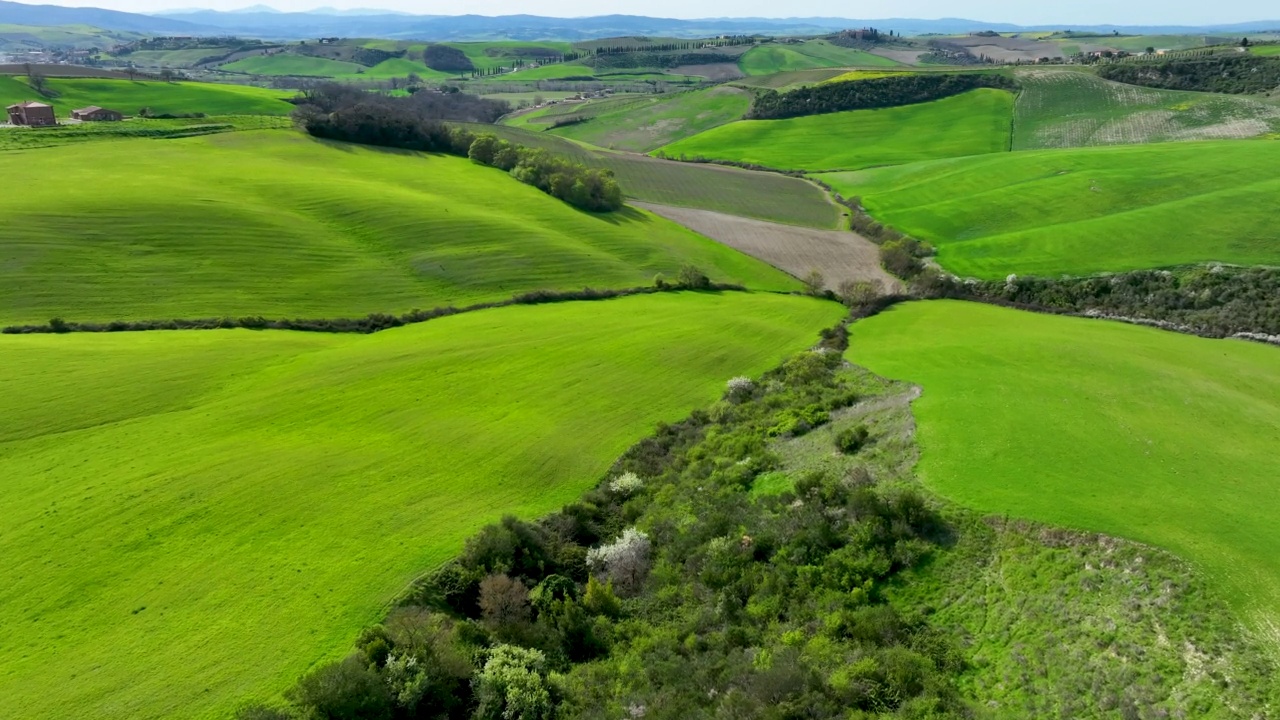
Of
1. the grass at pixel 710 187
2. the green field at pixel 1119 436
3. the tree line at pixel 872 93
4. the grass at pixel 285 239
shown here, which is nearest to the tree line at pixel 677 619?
the green field at pixel 1119 436

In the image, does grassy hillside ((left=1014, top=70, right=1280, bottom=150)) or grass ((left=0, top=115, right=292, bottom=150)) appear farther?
grassy hillside ((left=1014, top=70, right=1280, bottom=150))

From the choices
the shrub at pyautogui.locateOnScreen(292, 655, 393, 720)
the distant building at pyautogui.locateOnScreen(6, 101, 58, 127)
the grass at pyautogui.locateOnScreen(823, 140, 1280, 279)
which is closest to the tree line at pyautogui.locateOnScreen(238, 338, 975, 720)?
the shrub at pyautogui.locateOnScreen(292, 655, 393, 720)

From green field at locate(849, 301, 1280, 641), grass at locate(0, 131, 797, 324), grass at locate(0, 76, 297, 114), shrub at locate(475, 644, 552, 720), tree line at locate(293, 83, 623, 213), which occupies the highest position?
grass at locate(0, 76, 297, 114)

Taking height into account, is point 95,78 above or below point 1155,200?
above

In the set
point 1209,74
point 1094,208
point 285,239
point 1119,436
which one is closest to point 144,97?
point 285,239

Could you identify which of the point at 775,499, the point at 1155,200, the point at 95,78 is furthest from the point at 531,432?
the point at 95,78

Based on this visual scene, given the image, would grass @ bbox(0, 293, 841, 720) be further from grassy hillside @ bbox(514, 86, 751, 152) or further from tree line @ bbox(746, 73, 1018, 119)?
tree line @ bbox(746, 73, 1018, 119)

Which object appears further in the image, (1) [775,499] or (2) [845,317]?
(2) [845,317]

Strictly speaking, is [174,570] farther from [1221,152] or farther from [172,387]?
[1221,152]
